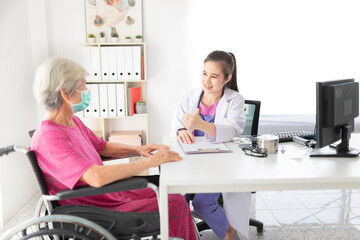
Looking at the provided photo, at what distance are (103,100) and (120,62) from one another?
0.42 meters

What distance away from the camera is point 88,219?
52.2 inches

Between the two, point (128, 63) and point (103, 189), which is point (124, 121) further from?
point (103, 189)

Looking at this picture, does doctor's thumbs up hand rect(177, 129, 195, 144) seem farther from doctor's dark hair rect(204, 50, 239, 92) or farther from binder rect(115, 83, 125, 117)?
binder rect(115, 83, 125, 117)

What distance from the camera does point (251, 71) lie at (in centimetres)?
386

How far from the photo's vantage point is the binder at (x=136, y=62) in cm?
323

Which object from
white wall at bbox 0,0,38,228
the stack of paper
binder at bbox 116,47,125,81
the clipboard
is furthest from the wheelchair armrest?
binder at bbox 116,47,125,81

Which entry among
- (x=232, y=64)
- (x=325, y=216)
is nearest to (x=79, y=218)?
(x=232, y=64)

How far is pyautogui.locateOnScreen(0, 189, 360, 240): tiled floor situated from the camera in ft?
7.54

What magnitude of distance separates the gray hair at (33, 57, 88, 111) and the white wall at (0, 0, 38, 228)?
4.66 ft

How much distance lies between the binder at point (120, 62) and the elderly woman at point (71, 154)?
5.74ft

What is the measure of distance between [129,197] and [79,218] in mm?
450

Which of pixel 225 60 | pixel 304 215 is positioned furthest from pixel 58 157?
pixel 304 215

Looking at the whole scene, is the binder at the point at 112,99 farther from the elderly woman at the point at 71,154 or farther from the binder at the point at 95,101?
the elderly woman at the point at 71,154

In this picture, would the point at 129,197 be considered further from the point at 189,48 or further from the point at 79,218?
the point at 189,48
